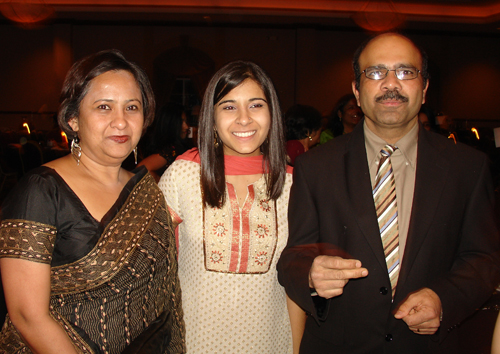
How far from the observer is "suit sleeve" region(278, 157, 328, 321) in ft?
4.16

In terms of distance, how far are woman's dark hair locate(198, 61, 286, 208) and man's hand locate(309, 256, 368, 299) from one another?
52 cm

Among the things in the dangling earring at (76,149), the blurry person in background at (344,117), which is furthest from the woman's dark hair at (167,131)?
the dangling earring at (76,149)

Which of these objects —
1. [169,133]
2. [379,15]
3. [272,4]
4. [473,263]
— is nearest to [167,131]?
[169,133]

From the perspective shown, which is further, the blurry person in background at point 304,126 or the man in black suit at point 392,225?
the blurry person in background at point 304,126

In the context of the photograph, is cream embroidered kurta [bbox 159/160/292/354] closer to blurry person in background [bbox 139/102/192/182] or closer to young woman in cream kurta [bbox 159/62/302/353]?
young woman in cream kurta [bbox 159/62/302/353]

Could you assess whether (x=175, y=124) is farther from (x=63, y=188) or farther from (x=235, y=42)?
(x=235, y=42)

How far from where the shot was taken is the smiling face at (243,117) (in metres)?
1.54

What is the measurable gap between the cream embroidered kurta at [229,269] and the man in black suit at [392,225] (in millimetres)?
196

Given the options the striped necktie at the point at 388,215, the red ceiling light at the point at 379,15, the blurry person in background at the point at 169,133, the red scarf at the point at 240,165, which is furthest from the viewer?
the red ceiling light at the point at 379,15

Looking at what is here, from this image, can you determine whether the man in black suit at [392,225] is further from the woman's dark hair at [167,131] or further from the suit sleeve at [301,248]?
the woman's dark hair at [167,131]

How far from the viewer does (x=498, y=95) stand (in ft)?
36.0

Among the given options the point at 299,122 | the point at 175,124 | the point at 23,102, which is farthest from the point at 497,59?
the point at 23,102

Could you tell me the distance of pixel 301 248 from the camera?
137 cm

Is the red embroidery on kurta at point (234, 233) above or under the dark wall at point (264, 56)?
under
